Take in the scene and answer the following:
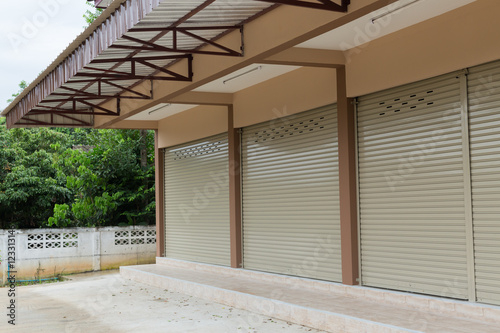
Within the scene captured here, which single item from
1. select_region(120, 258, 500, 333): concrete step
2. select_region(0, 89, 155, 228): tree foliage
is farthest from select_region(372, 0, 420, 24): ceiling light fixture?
select_region(0, 89, 155, 228): tree foliage

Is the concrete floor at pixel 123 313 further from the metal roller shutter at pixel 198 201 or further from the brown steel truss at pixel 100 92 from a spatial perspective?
the brown steel truss at pixel 100 92

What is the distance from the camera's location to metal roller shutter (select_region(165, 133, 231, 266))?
1312 centimetres

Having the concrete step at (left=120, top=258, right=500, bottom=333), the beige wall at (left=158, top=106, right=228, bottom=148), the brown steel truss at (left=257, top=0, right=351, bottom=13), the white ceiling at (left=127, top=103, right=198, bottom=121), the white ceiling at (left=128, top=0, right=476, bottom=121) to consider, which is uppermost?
the white ceiling at (left=128, top=0, right=476, bottom=121)

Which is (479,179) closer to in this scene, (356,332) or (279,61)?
(356,332)

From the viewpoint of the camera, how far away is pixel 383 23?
7.85 metres

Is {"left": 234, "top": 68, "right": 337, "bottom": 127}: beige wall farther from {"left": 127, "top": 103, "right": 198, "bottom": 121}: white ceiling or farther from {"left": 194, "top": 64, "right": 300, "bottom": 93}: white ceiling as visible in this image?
{"left": 127, "top": 103, "right": 198, "bottom": 121}: white ceiling

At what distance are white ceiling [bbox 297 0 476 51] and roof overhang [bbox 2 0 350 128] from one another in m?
1.06

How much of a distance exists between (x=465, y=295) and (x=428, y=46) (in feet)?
10.7

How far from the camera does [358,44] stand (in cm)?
880

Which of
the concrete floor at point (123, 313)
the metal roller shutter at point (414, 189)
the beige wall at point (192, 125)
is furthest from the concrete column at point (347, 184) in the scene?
the beige wall at point (192, 125)

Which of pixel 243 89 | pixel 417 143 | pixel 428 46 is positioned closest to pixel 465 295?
pixel 417 143

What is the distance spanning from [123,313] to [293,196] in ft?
12.0

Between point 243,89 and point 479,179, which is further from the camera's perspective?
point 243,89

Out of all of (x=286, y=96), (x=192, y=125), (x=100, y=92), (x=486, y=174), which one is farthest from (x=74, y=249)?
(x=486, y=174)
